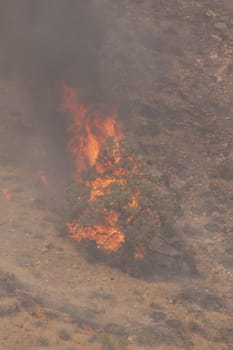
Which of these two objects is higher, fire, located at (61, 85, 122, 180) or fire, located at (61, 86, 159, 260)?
fire, located at (61, 86, 159, 260)

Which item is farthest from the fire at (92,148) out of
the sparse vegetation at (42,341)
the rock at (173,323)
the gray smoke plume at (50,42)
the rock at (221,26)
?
the rock at (221,26)

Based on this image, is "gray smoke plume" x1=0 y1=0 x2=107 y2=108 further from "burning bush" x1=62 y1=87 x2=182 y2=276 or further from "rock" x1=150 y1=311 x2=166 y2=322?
"rock" x1=150 y1=311 x2=166 y2=322

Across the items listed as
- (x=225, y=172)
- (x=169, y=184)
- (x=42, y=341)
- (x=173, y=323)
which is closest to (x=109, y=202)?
(x=173, y=323)

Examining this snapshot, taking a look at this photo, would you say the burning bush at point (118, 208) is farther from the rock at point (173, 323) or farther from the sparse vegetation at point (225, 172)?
the sparse vegetation at point (225, 172)

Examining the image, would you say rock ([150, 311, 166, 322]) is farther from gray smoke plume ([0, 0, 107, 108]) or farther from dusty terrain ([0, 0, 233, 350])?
gray smoke plume ([0, 0, 107, 108])

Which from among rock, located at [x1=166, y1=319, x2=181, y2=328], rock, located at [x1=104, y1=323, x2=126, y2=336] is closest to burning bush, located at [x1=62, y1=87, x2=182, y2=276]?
rock, located at [x1=166, y1=319, x2=181, y2=328]

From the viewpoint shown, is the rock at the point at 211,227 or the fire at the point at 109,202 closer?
the fire at the point at 109,202

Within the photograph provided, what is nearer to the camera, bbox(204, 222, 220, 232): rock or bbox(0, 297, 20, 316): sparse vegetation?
bbox(0, 297, 20, 316): sparse vegetation

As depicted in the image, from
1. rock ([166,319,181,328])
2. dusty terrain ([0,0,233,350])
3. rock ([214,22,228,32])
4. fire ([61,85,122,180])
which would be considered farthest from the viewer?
rock ([214,22,228,32])

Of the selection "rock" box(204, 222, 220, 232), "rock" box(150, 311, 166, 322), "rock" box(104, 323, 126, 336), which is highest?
"rock" box(104, 323, 126, 336)

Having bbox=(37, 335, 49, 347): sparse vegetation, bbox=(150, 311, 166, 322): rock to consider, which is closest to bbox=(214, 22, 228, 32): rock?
bbox=(150, 311, 166, 322): rock

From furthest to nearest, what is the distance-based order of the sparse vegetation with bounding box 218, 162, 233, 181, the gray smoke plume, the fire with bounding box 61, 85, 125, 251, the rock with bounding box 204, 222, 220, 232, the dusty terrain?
the gray smoke plume < the sparse vegetation with bounding box 218, 162, 233, 181 < the rock with bounding box 204, 222, 220, 232 < the fire with bounding box 61, 85, 125, 251 < the dusty terrain
